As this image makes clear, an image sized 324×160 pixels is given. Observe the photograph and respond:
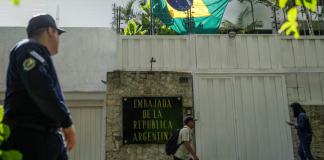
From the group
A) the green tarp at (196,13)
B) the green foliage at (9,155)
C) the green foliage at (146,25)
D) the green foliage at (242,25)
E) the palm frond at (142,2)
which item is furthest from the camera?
the palm frond at (142,2)

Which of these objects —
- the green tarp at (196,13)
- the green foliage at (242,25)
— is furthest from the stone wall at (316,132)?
the green foliage at (242,25)

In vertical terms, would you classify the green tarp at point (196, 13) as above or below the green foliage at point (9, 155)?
above

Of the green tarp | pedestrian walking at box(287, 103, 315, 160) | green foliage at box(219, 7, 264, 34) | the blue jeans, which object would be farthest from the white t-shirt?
green foliage at box(219, 7, 264, 34)

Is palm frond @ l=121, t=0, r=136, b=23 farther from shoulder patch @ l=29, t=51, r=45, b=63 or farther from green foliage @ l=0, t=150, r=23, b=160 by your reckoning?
green foliage @ l=0, t=150, r=23, b=160

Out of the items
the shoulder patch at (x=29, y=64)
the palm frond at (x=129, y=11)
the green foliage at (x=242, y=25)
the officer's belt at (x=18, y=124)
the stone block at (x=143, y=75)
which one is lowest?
the officer's belt at (x=18, y=124)

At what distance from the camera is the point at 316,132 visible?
A: 8.32 m

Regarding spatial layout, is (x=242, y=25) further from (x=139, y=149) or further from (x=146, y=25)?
(x=139, y=149)

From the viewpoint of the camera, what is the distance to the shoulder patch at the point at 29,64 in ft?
6.84

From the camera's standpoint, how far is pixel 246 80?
8.34 m

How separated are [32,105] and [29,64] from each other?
0.94 feet

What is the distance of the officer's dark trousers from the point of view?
2061 millimetres

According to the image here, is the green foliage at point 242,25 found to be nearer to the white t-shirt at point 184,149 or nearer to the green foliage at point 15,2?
the white t-shirt at point 184,149

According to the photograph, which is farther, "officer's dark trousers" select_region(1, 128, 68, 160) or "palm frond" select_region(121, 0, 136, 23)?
"palm frond" select_region(121, 0, 136, 23)

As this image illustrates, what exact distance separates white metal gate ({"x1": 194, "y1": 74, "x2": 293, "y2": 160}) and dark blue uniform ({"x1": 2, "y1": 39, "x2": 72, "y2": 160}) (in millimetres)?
6014
